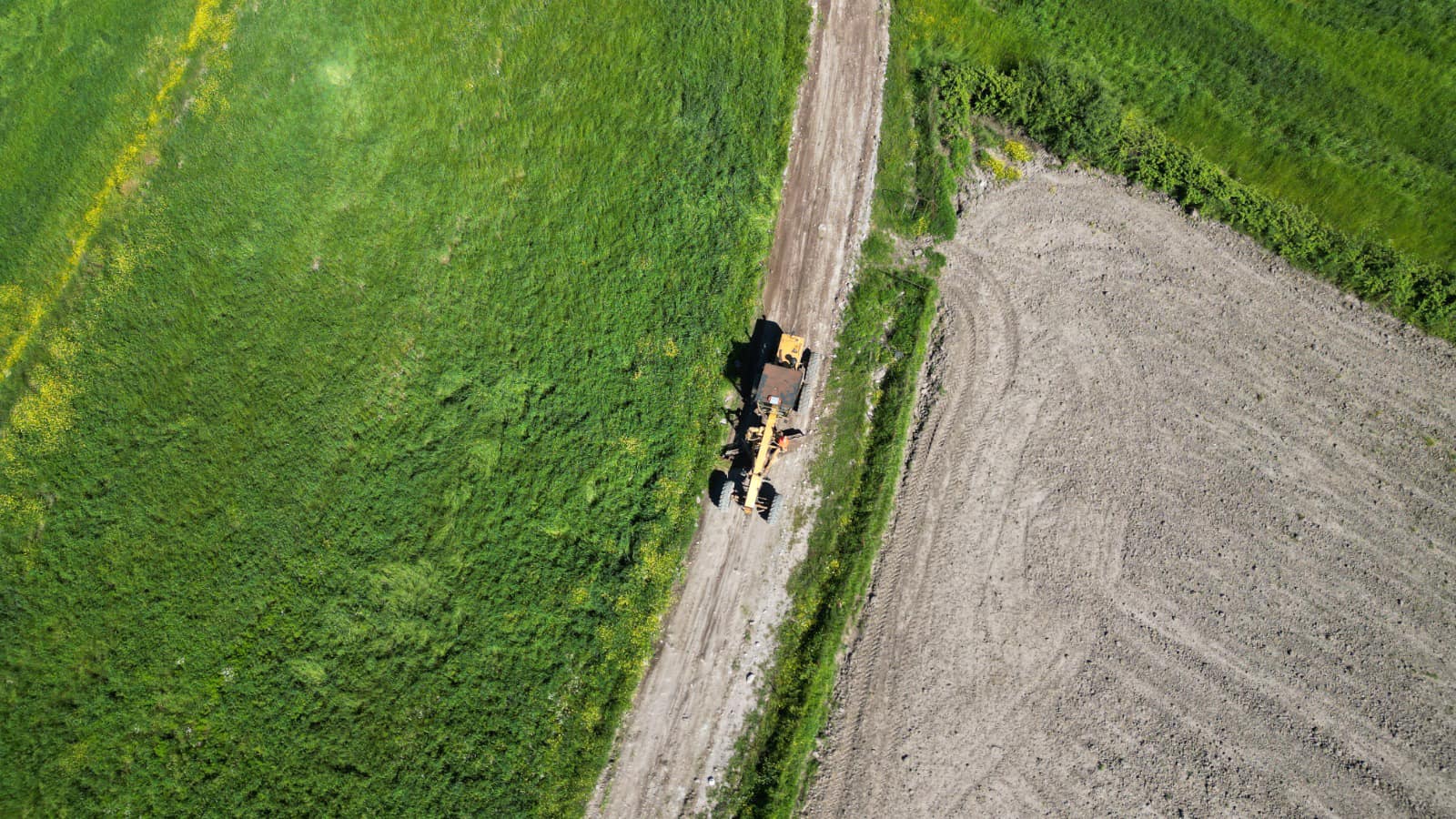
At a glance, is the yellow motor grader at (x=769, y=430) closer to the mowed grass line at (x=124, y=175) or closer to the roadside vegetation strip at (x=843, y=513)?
the roadside vegetation strip at (x=843, y=513)

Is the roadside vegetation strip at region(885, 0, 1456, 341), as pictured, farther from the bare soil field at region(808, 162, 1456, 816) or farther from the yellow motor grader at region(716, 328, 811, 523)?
the yellow motor grader at region(716, 328, 811, 523)

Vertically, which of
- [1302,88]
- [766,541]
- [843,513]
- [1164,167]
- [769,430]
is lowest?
[766,541]

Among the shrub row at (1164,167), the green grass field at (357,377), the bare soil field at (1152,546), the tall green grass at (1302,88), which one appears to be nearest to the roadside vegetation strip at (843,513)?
the bare soil field at (1152,546)

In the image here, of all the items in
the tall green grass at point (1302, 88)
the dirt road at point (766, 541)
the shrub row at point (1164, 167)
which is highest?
the tall green grass at point (1302, 88)

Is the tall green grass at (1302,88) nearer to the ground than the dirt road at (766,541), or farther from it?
farther from it

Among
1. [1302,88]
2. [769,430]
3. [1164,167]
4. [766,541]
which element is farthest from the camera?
[1164,167]

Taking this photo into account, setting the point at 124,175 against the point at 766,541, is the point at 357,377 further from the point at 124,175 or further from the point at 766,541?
the point at 766,541

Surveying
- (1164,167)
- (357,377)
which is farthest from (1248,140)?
(357,377)
